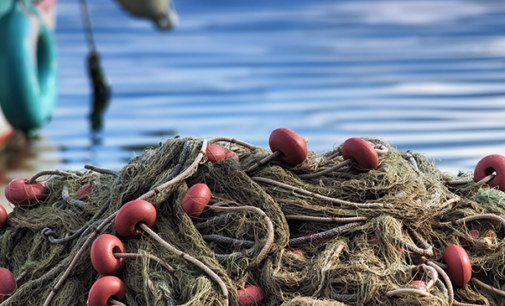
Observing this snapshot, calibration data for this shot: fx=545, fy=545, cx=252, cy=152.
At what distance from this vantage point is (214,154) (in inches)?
98.7

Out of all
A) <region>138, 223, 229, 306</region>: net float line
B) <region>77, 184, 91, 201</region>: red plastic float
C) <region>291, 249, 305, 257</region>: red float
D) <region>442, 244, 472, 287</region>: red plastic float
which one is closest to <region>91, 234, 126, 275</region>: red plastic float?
<region>138, 223, 229, 306</region>: net float line

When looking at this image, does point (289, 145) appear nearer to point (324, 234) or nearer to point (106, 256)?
point (324, 234)

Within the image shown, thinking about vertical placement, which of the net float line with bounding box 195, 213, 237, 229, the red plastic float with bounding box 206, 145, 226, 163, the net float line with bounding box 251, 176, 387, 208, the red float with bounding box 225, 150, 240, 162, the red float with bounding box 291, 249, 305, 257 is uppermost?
the red plastic float with bounding box 206, 145, 226, 163

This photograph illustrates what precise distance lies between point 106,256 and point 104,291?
14 centimetres

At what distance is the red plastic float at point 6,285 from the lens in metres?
2.27

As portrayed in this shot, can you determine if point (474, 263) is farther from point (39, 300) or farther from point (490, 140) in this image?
point (490, 140)

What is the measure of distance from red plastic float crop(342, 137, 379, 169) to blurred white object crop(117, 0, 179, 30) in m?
9.58

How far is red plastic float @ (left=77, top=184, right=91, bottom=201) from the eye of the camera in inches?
105

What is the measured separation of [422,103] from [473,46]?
743 cm

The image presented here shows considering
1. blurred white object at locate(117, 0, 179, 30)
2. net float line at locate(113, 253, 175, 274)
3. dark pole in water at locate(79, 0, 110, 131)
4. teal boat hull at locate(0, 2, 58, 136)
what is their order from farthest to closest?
1. blurred white object at locate(117, 0, 179, 30)
2. dark pole in water at locate(79, 0, 110, 131)
3. teal boat hull at locate(0, 2, 58, 136)
4. net float line at locate(113, 253, 175, 274)

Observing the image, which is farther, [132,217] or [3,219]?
[3,219]

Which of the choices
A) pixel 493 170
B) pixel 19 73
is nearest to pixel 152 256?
pixel 493 170

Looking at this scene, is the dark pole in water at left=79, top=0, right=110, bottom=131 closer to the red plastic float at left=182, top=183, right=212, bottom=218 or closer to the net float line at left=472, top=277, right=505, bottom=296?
the red plastic float at left=182, top=183, right=212, bottom=218

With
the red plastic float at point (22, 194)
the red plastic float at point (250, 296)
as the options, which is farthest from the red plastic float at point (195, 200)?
the red plastic float at point (22, 194)
